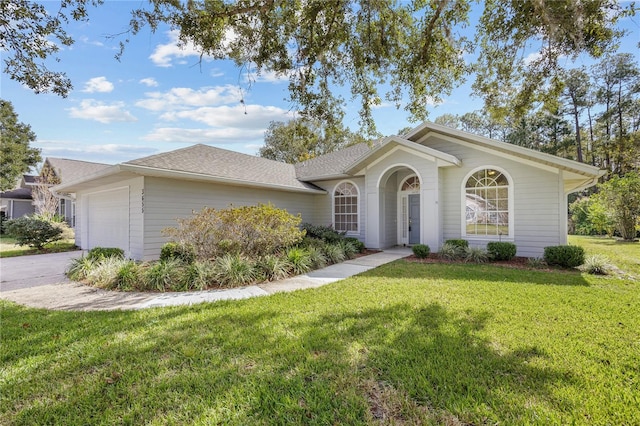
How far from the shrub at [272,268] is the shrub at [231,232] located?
1.95 ft

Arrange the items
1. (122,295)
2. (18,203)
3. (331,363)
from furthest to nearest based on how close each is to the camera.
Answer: (18,203)
(122,295)
(331,363)

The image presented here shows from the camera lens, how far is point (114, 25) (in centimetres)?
662

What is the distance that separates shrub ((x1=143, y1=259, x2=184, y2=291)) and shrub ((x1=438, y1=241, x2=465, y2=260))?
8175 millimetres

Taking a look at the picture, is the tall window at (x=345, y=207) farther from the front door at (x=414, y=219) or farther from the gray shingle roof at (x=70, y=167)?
the gray shingle roof at (x=70, y=167)

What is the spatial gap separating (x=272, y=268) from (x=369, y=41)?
Answer: 663 cm

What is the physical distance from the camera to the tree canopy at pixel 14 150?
26.9 m

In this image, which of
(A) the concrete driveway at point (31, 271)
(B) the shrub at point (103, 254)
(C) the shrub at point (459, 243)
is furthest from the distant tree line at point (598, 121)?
(A) the concrete driveway at point (31, 271)

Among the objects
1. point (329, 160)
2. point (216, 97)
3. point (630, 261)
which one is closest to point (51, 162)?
point (216, 97)

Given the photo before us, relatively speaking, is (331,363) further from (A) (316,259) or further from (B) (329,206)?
(B) (329,206)

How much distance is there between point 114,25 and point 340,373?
8392 mm

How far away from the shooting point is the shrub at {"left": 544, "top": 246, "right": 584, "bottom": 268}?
830 cm

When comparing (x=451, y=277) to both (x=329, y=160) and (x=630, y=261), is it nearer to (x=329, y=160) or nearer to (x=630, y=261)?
(x=630, y=261)

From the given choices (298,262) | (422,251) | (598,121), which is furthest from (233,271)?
(598,121)

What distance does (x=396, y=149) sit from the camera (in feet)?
38.7
